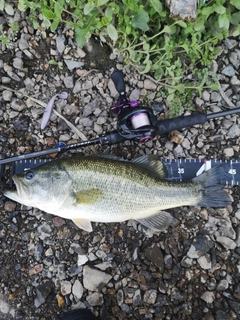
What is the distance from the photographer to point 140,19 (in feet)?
9.95

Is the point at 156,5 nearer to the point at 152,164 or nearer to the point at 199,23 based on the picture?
the point at 199,23

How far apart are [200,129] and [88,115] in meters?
1.26

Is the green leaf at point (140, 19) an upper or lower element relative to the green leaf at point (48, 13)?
lower

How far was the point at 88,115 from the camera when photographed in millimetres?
3521

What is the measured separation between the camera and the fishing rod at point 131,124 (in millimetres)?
3033

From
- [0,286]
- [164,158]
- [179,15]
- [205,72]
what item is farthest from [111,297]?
[179,15]

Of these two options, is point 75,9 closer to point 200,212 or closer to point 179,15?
point 179,15

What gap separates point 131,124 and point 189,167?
2.83 ft

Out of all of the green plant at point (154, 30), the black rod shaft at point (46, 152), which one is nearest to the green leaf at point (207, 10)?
the green plant at point (154, 30)

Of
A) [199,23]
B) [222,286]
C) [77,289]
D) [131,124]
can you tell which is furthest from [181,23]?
[77,289]

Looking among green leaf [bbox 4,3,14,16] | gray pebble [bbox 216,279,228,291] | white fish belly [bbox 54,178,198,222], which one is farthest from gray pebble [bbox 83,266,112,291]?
green leaf [bbox 4,3,14,16]

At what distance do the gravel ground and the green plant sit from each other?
187 millimetres

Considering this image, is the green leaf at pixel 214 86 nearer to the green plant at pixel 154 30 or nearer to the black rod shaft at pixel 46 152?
the green plant at pixel 154 30

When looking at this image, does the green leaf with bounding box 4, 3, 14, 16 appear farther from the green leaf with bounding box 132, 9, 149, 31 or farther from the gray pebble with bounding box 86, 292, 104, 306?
the gray pebble with bounding box 86, 292, 104, 306
